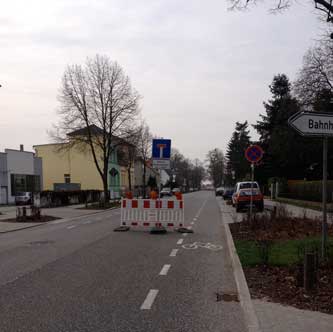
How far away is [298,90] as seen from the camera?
39812 mm

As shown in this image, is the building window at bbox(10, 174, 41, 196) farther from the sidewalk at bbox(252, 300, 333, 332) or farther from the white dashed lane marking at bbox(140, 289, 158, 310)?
the sidewalk at bbox(252, 300, 333, 332)

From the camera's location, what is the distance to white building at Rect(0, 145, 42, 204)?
43594mm

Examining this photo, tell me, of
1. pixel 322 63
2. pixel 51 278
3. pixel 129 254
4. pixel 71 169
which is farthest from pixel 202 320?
pixel 71 169

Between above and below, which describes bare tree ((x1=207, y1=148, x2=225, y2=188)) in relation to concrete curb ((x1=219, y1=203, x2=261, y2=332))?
above

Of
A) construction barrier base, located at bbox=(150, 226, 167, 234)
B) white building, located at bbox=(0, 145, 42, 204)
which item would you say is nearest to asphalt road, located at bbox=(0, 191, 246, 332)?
construction barrier base, located at bbox=(150, 226, 167, 234)

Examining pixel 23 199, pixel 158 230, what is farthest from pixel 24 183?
pixel 158 230

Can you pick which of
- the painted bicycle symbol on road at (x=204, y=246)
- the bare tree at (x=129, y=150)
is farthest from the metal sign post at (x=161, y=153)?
the bare tree at (x=129, y=150)

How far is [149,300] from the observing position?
629 cm

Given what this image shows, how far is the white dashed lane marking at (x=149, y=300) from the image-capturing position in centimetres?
592

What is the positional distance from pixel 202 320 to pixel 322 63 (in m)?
35.3

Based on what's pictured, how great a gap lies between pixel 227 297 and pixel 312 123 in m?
3.33

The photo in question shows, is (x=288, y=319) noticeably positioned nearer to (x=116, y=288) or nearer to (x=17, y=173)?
(x=116, y=288)

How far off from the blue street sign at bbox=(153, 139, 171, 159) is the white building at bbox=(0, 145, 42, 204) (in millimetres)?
30654

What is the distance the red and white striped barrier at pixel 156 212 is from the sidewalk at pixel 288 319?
397 inches
